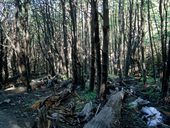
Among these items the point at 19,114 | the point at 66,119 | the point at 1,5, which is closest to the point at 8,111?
the point at 19,114

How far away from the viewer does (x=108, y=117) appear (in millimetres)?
8086

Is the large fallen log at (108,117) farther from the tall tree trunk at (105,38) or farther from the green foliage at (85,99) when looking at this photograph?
the green foliage at (85,99)

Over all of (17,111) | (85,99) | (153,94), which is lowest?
(17,111)

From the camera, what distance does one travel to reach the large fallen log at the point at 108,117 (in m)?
7.53

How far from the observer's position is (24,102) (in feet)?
44.1

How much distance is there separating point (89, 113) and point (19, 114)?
10.0 ft

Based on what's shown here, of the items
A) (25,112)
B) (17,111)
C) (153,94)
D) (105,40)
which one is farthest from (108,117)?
(153,94)

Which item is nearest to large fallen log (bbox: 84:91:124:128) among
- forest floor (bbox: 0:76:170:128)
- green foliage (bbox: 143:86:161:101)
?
forest floor (bbox: 0:76:170:128)

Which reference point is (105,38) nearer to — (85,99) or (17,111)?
(85,99)

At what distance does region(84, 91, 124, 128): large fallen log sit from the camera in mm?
7525

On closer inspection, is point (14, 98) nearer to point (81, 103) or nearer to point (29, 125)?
point (81, 103)

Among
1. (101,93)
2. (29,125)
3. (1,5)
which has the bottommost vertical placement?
(29,125)

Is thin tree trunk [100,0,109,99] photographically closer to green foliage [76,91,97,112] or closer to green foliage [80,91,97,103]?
green foliage [76,91,97,112]

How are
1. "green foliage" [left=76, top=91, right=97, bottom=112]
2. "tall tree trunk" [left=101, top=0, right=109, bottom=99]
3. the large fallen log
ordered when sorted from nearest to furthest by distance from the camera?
1. the large fallen log
2. "tall tree trunk" [left=101, top=0, right=109, bottom=99]
3. "green foliage" [left=76, top=91, right=97, bottom=112]
